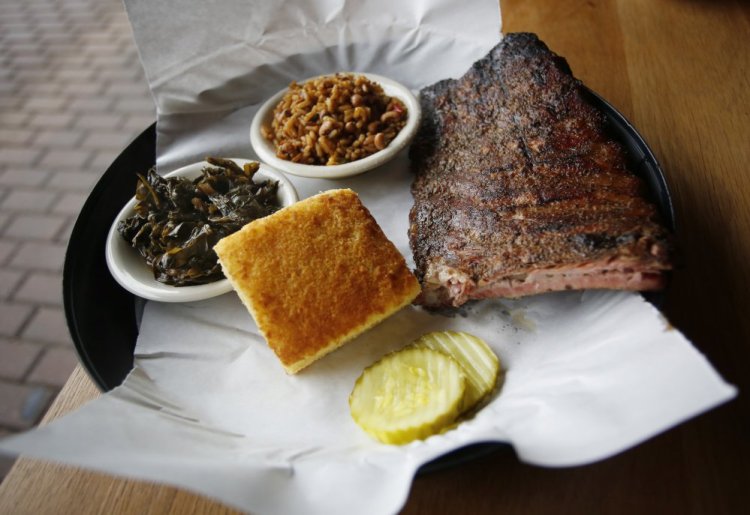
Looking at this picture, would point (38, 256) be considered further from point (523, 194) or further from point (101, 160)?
point (523, 194)

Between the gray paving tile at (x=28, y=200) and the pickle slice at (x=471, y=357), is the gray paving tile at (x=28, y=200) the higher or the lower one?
the lower one

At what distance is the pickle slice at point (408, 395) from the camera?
175cm

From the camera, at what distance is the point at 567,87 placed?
246cm

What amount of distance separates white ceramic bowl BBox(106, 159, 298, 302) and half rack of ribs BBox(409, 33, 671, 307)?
0.63 m

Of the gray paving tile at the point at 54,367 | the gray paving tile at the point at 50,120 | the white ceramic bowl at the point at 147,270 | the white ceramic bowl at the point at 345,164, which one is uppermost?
the white ceramic bowl at the point at 345,164

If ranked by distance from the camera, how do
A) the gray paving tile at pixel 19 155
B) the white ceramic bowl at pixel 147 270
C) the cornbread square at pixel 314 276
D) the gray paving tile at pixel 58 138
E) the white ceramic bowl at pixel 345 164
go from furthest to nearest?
the gray paving tile at pixel 58 138 → the gray paving tile at pixel 19 155 → the white ceramic bowl at pixel 345 164 → the white ceramic bowl at pixel 147 270 → the cornbread square at pixel 314 276

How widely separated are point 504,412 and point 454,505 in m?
0.31

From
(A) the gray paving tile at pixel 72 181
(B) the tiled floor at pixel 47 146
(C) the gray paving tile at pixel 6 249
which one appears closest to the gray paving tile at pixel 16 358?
(B) the tiled floor at pixel 47 146

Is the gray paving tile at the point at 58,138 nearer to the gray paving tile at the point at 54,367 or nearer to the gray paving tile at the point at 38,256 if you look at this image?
the gray paving tile at the point at 38,256

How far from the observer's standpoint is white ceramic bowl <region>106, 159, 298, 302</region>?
7.32 feet

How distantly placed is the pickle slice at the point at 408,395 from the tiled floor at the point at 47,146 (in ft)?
8.62

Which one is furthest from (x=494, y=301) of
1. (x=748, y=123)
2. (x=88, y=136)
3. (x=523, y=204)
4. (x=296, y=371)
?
(x=88, y=136)

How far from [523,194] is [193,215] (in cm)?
138

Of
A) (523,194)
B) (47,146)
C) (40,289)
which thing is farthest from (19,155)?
(523,194)
